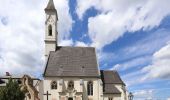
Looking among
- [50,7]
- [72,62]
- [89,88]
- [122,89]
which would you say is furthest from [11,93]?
[50,7]

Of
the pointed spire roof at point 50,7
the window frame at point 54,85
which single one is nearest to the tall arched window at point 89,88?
the window frame at point 54,85

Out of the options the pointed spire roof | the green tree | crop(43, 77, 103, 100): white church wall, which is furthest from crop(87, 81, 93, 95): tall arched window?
the green tree

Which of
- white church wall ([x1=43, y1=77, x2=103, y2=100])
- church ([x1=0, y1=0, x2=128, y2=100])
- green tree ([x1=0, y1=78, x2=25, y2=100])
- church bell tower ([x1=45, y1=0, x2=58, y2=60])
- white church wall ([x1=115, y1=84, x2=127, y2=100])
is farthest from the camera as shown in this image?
church bell tower ([x1=45, y1=0, x2=58, y2=60])

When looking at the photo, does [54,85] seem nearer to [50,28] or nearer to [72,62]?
[72,62]

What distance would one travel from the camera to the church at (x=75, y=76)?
68.8 m

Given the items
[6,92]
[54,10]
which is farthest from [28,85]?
[6,92]

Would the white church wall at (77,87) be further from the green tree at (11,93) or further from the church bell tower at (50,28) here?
the green tree at (11,93)

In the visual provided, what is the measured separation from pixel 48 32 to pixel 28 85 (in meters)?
12.9

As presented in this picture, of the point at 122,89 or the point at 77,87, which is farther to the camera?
the point at 122,89

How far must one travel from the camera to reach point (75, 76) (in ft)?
230

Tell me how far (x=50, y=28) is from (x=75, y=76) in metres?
13.6

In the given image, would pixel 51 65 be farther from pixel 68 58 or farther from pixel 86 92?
pixel 86 92

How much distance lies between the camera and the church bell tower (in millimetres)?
73938

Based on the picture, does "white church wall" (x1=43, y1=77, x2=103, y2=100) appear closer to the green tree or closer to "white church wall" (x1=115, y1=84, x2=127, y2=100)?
"white church wall" (x1=115, y1=84, x2=127, y2=100)
